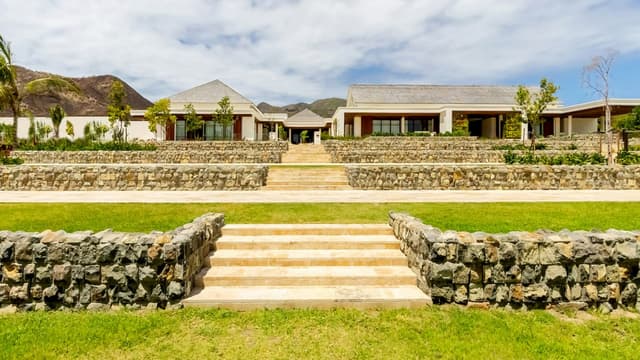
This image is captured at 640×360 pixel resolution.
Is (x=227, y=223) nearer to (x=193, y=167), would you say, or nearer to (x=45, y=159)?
(x=193, y=167)

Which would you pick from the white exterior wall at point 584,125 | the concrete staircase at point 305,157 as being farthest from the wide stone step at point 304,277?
the white exterior wall at point 584,125

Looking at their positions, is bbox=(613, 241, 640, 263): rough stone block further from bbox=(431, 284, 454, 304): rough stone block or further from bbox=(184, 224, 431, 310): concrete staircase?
bbox=(184, 224, 431, 310): concrete staircase

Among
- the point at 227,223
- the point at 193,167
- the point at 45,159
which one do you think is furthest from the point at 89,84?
the point at 227,223

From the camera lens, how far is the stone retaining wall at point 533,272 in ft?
16.8

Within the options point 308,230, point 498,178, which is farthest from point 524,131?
point 308,230

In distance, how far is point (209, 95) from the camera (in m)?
41.7

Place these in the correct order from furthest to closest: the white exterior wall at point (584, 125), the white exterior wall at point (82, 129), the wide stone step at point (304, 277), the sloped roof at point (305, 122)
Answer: the sloped roof at point (305, 122)
the white exterior wall at point (584, 125)
the white exterior wall at point (82, 129)
the wide stone step at point (304, 277)

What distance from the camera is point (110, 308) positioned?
503 cm

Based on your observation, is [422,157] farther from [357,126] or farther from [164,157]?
[357,126]

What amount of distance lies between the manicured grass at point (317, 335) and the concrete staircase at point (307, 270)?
21cm

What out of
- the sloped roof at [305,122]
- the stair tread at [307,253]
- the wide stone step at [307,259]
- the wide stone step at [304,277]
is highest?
the sloped roof at [305,122]

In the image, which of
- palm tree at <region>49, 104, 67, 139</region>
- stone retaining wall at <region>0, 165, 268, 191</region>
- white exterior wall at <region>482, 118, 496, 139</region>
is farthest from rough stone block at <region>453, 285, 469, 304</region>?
palm tree at <region>49, 104, 67, 139</region>

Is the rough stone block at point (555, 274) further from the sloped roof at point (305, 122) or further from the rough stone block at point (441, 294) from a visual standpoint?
the sloped roof at point (305, 122)

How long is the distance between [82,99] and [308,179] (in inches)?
4671
